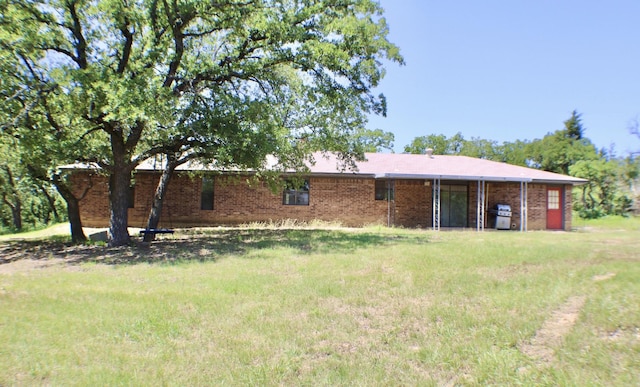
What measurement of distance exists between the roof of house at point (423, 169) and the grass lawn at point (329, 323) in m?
9.28

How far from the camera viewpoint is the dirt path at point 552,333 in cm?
399

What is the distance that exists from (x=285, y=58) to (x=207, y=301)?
28.3ft

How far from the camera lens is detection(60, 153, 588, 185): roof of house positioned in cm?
1759

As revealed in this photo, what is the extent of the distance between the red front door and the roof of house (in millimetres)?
860

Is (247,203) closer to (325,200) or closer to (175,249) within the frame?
(325,200)

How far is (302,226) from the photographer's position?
61.3 feet

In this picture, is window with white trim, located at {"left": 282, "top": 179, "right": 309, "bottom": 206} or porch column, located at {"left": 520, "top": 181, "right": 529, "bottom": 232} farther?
window with white trim, located at {"left": 282, "top": 179, "right": 309, "bottom": 206}

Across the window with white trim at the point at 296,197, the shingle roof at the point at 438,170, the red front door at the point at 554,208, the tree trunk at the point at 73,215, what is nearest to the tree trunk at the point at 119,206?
the tree trunk at the point at 73,215

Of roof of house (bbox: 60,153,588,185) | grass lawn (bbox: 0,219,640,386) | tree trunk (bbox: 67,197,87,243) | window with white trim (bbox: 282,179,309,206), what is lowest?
grass lawn (bbox: 0,219,640,386)

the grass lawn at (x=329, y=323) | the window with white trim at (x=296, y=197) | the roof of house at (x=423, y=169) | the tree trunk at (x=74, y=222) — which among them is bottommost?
the grass lawn at (x=329, y=323)

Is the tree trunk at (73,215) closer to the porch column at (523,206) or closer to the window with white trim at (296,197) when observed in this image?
the window with white trim at (296,197)

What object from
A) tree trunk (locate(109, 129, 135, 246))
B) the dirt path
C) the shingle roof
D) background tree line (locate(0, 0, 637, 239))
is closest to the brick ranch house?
the shingle roof

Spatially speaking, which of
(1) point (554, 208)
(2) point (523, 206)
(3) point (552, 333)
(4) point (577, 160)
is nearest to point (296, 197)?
(2) point (523, 206)

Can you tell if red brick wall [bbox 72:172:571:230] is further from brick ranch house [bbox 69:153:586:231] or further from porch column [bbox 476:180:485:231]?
porch column [bbox 476:180:485:231]
